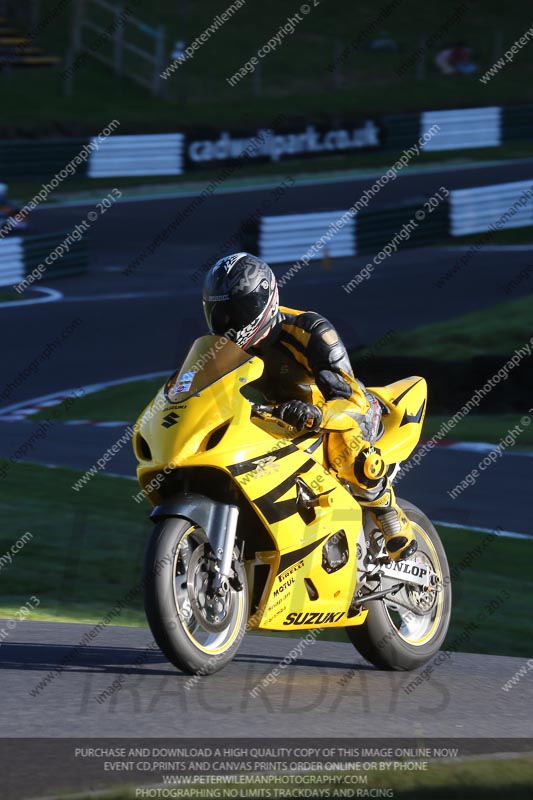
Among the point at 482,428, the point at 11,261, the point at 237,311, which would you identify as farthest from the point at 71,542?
the point at 11,261

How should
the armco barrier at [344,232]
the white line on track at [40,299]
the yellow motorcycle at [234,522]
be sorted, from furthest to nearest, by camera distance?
the armco barrier at [344,232]
the white line on track at [40,299]
the yellow motorcycle at [234,522]

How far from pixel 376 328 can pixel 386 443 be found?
46.0ft

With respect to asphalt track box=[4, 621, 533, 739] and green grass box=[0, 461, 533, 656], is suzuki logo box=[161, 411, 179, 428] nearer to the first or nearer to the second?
asphalt track box=[4, 621, 533, 739]

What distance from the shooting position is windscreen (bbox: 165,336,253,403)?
523cm

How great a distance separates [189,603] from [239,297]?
1192 mm

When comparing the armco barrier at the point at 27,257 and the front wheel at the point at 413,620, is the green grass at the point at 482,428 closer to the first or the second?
the front wheel at the point at 413,620

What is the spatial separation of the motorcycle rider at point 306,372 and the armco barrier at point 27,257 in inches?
676

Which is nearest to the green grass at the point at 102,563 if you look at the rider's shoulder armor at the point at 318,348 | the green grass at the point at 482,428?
the rider's shoulder armor at the point at 318,348

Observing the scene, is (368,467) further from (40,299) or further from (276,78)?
(276,78)

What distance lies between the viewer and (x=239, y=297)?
211 inches

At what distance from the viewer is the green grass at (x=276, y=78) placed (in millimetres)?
36281

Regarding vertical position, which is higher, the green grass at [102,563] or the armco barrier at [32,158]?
the green grass at [102,563]

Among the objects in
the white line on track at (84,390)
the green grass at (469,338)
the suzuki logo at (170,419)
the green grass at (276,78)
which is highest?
the suzuki logo at (170,419)

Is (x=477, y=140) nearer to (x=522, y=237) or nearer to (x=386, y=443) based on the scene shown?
(x=522, y=237)
